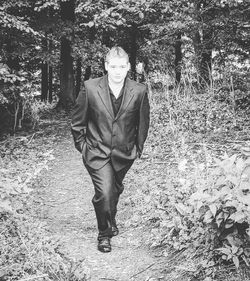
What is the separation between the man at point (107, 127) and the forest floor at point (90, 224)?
0.30 metres

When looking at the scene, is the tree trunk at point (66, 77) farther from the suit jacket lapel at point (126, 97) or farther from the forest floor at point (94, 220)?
the suit jacket lapel at point (126, 97)

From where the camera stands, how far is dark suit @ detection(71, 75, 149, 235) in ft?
15.6

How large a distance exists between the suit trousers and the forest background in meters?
A: 0.63

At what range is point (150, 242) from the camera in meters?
5.00

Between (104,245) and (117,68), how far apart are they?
2.07m

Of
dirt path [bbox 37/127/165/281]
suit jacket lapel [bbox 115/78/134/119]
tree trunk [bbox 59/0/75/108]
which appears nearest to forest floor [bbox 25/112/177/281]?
dirt path [bbox 37/127/165/281]

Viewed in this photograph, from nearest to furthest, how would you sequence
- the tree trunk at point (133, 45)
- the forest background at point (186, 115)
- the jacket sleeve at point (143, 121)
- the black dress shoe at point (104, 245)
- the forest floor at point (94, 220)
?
the forest background at point (186, 115) < the forest floor at point (94, 220) < the black dress shoe at point (104, 245) < the jacket sleeve at point (143, 121) < the tree trunk at point (133, 45)

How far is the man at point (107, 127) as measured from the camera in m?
4.72

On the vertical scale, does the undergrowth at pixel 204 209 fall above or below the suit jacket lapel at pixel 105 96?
below

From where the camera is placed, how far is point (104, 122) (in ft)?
15.6

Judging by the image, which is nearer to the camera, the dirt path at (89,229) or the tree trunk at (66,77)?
the dirt path at (89,229)

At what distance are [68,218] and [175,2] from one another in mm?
8765

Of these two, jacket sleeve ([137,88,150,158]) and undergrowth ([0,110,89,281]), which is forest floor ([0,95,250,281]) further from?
jacket sleeve ([137,88,150,158])

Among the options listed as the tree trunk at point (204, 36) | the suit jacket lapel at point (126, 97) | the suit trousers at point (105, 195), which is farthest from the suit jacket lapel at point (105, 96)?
the tree trunk at point (204, 36)
